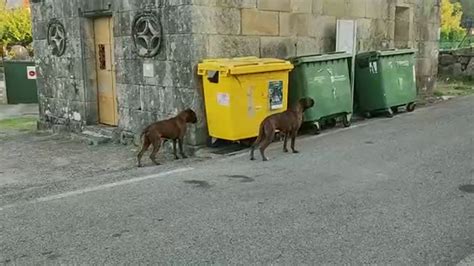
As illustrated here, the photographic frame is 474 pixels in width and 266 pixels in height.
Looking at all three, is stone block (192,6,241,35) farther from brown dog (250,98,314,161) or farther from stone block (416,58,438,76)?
stone block (416,58,438,76)

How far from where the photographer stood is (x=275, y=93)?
25.4ft

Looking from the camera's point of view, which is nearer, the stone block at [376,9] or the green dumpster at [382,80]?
the green dumpster at [382,80]

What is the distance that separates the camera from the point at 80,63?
9.85 meters

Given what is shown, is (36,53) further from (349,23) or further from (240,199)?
(240,199)

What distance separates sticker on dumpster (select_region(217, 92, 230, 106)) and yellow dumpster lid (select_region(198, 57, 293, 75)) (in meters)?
0.33

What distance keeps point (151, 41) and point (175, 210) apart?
4021 mm

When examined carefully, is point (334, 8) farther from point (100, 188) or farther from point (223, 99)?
point (100, 188)

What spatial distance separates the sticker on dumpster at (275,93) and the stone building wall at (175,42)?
840 millimetres

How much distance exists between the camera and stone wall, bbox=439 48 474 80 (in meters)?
16.8

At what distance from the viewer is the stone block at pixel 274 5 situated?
837 centimetres

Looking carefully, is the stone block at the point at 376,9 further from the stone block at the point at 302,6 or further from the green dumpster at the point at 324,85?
the green dumpster at the point at 324,85

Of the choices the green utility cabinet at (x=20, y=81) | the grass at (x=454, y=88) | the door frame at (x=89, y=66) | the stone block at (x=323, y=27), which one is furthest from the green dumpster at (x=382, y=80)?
the green utility cabinet at (x=20, y=81)

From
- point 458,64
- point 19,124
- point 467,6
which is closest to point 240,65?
point 19,124

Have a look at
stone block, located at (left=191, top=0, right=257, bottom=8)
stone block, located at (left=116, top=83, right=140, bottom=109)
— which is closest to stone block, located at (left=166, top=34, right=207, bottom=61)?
stone block, located at (left=191, top=0, right=257, bottom=8)
